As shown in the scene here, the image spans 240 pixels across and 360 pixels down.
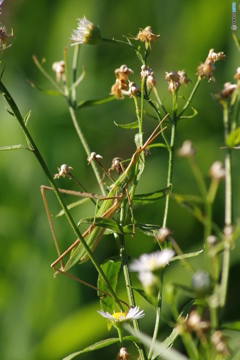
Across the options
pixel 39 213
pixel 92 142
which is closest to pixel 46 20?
pixel 92 142

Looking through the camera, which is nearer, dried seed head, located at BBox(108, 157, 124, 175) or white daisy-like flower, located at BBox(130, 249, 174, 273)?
white daisy-like flower, located at BBox(130, 249, 174, 273)

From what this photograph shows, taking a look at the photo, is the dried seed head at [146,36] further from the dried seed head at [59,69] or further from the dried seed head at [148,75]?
the dried seed head at [59,69]

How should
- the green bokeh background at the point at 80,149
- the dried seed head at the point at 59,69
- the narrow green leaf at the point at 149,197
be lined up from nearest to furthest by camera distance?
the narrow green leaf at the point at 149,197
the dried seed head at the point at 59,69
the green bokeh background at the point at 80,149

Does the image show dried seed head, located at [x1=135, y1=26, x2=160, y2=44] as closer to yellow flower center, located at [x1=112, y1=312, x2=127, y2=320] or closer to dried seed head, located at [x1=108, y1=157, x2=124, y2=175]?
dried seed head, located at [x1=108, y1=157, x2=124, y2=175]

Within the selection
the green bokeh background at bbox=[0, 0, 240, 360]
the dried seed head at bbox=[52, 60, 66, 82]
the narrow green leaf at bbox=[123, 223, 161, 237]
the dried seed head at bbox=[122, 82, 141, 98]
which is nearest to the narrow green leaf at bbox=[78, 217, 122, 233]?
the narrow green leaf at bbox=[123, 223, 161, 237]

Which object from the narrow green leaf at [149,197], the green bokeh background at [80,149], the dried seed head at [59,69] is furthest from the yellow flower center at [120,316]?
the green bokeh background at [80,149]

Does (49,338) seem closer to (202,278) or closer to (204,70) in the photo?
(204,70)

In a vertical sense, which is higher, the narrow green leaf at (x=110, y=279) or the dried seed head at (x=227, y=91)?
the dried seed head at (x=227, y=91)
